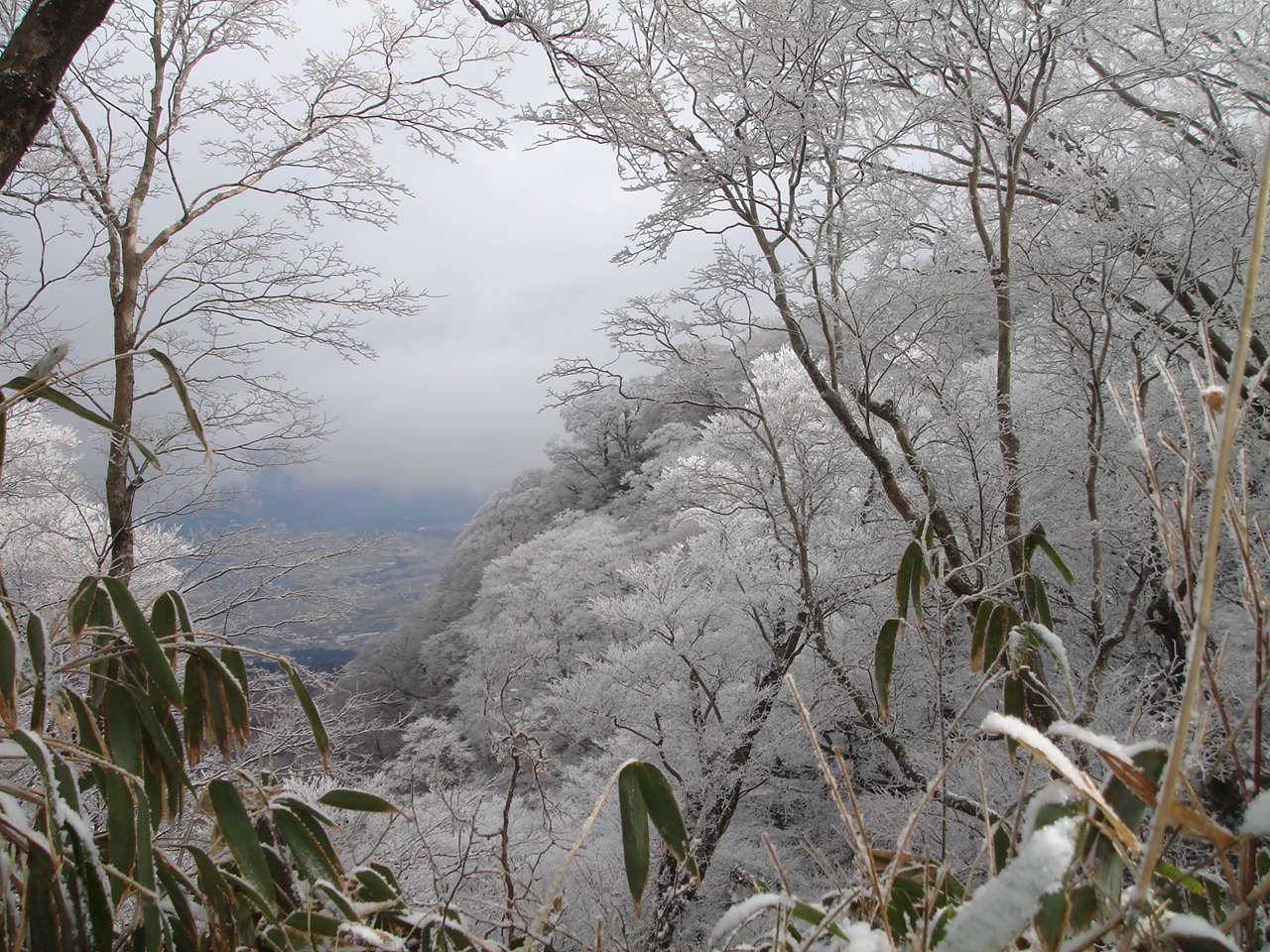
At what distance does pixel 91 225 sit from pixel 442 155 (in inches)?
104

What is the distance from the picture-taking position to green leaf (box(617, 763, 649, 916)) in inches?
32.4

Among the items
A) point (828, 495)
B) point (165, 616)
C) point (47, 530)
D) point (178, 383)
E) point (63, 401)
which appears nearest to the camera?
point (63, 401)

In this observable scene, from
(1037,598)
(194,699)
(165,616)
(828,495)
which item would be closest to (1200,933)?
(1037,598)

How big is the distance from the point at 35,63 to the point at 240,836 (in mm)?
1378

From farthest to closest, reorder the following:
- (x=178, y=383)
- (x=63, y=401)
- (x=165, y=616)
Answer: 1. (x=165, y=616)
2. (x=178, y=383)
3. (x=63, y=401)

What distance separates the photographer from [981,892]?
1.29ft

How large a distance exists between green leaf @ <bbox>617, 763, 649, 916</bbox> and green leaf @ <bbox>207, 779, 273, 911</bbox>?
516 mm

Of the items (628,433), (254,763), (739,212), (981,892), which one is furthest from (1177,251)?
(628,433)

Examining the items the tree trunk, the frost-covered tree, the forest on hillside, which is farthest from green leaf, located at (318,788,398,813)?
the tree trunk

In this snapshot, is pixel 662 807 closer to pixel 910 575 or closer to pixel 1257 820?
pixel 1257 820

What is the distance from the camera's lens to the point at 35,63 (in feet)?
3.86

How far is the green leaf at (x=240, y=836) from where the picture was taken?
35.9 inches

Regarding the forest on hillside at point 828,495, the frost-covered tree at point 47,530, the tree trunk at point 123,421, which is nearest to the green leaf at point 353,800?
the forest on hillside at point 828,495

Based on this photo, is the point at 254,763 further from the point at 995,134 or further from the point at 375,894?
the point at 995,134
